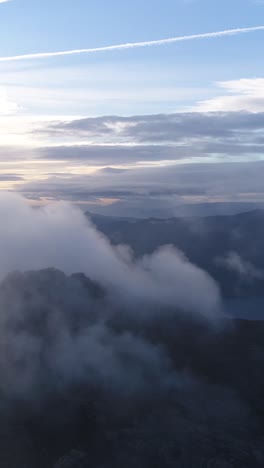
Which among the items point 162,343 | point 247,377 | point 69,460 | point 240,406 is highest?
point 162,343

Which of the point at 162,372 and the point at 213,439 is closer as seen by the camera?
the point at 213,439

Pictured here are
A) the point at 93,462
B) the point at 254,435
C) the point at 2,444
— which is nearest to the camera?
the point at 93,462

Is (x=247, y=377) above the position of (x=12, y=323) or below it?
below

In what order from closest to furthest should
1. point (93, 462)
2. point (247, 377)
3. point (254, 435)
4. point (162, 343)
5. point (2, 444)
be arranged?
point (93, 462)
point (2, 444)
point (254, 435)
point (247, 377)
point (162, 343)

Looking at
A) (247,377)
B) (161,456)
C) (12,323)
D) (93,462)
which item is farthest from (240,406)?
(12,323)

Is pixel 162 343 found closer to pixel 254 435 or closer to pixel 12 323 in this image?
pixel 12 323

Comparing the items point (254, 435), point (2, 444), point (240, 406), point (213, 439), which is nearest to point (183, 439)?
point (213, 439)
